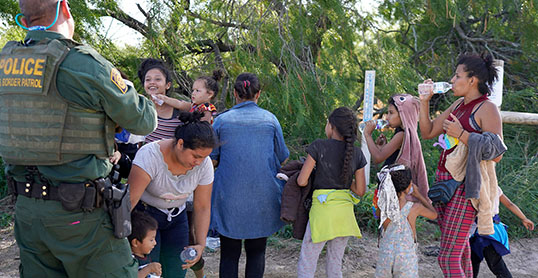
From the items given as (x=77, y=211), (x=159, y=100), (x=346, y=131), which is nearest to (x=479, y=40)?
(x=346, y=131)

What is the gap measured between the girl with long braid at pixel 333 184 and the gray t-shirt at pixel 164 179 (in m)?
0.85

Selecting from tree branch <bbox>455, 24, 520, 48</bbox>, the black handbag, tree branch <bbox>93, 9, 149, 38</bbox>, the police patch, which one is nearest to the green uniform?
the police patch

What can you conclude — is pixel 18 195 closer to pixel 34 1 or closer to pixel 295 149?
pixel 34 1

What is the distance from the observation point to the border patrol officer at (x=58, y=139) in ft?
6.91

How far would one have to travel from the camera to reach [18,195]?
2.26m

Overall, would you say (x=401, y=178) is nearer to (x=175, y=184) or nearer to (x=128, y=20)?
(x=175, y=184)

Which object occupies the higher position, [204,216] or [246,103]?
[246,103]

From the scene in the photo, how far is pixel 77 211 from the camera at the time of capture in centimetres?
218

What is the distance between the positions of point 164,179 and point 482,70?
2.27 m

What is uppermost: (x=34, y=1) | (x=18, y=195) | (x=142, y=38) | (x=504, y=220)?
(x=142, y=38)

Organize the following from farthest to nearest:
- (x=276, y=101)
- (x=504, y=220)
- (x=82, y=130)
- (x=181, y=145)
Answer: (x=504, y=220), (x=276, y=101), (x=181, y=145), (x=82, y=130)

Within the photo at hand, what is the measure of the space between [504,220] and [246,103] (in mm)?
3817

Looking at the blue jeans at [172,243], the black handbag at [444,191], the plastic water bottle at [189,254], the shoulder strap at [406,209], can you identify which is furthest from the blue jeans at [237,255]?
the black handbag at [444,191]

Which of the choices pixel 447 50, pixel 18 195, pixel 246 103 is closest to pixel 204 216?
pixel 246 103
